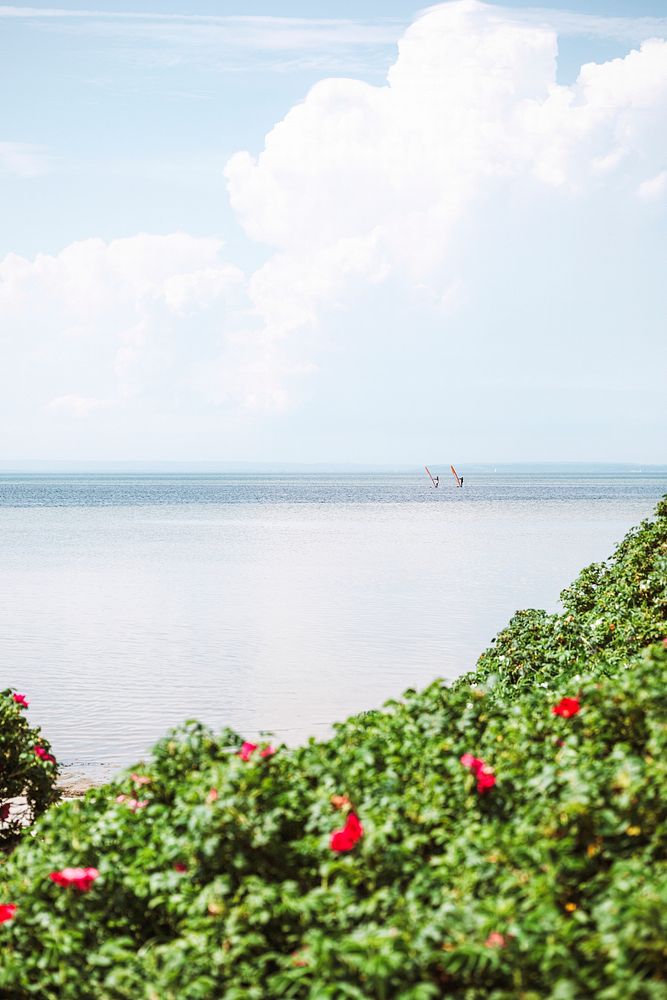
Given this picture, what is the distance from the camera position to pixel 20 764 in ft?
26.1

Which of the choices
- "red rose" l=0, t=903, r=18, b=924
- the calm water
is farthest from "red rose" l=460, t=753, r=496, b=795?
the calm water

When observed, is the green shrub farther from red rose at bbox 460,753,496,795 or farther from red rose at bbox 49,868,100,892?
red rose at bbox 49,868,100,892

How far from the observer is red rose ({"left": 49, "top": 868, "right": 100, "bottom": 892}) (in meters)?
4.45

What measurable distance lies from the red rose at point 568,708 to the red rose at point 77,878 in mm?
2325

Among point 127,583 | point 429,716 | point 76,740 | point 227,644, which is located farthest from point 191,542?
point 429,716

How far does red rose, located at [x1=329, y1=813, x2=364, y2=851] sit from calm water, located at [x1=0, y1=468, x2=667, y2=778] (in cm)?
749

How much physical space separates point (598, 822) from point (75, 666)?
14.5m

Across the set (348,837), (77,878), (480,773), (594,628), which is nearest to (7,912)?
(77,878)

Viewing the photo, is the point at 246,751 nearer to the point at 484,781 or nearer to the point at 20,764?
the point at 484,781

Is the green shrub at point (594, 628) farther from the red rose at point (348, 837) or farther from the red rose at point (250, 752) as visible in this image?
the red rose at point (348, 837)

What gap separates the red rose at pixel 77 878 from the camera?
4453 millimetres

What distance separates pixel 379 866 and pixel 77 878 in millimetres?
1402

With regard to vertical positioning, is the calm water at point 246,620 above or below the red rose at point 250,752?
below

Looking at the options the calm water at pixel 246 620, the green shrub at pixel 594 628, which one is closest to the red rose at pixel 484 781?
the green shrub at pixel 594 628
